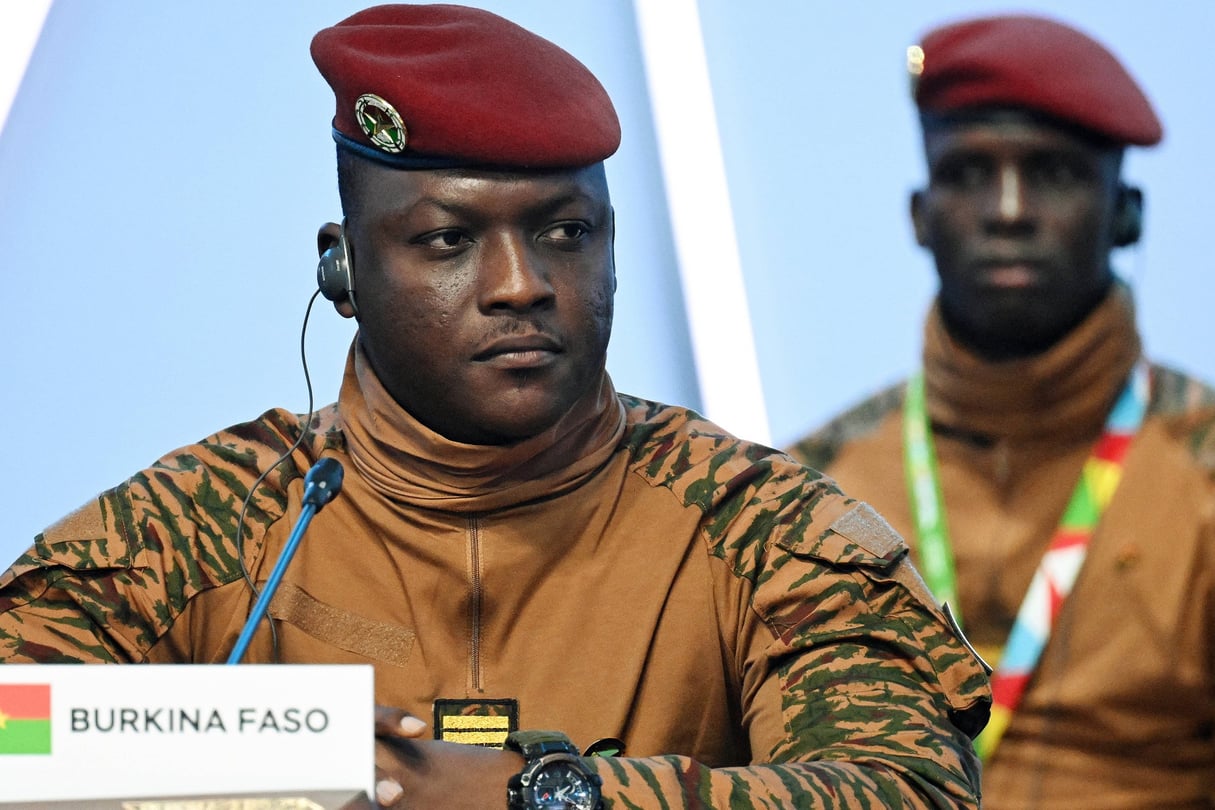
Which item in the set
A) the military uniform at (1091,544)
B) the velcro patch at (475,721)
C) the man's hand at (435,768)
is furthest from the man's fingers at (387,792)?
the military uniform at (1091,544)

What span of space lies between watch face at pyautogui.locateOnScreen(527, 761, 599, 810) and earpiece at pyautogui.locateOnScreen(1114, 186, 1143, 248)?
1810 millimetres

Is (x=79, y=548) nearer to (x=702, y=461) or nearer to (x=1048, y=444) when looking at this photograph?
(x=702, y=461)

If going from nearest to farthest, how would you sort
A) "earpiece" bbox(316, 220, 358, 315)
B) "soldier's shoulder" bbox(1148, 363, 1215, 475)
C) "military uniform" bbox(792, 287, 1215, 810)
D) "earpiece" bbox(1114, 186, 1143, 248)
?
"earpiece" bbox(316, 220, 358, 315), "military uniform" bbox(792, 287, 1215, 810), "soldier's shoulder" bbox(1148, 363, 1215, 475), "earpiece" bbox(1114, 186, 1143, 248)

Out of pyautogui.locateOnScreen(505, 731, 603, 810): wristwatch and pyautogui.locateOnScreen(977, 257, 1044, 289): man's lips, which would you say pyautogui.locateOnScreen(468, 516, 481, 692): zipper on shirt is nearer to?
pyautogui.locateOnScreen(505, 731, 603, 810): wristwatch

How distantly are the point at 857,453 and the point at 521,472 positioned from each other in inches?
49.7

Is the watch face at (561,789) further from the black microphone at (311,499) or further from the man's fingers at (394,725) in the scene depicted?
the black microphone at (311,499)

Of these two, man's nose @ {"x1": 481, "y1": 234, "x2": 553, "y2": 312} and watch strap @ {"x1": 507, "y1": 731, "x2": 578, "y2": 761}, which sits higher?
man's nose @ {"x1": 481, "y1": 234, "x2": 553, "y2": 312}

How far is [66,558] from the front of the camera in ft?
5.91

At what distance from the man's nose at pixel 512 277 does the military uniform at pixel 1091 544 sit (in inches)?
51.0

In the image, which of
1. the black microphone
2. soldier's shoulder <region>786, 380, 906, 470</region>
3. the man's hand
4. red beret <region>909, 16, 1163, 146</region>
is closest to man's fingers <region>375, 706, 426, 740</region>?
the man's hand

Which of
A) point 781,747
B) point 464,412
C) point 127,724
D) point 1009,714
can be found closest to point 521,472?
point 464,412

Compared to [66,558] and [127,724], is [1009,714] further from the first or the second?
[127,724]

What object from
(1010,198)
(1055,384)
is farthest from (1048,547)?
(1010,198)

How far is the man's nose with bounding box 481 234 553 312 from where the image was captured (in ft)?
5.76
